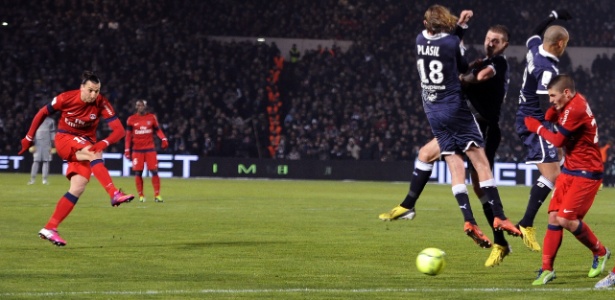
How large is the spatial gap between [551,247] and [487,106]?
2521mm

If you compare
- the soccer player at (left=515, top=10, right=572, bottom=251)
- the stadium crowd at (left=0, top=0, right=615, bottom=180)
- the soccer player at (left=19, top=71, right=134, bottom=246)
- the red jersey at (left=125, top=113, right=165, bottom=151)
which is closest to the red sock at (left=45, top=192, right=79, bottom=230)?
the soccer player at (left=19, top=71, right=134, bottom=246)

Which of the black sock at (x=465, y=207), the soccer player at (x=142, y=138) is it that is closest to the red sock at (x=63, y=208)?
the black sock at (x=465, y=207)

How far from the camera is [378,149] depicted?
126 feet

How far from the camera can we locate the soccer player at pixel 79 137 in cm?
1261

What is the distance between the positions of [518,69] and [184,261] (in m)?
35.8

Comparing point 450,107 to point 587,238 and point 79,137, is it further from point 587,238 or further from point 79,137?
point 79,137

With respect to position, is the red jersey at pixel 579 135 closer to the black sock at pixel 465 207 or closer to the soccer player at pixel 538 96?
the black sock at pixel 465 207

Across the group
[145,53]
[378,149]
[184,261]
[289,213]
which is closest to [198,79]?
[145,53]

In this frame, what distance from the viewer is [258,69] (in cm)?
4400

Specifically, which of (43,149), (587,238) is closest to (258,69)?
(43,149)

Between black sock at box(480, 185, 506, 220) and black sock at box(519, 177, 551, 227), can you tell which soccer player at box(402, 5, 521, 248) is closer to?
black sock at box(480, 185, 506, 220)

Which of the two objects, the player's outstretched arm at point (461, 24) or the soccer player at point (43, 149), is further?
the soccer player at point (43, 149)

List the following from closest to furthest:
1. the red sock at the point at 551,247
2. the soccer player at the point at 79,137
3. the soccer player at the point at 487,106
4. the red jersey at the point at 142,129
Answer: the red sock at the point at 551,247 < the soccer player at the point at 487,106 < the soccer player at the point at 79,137 < the red jersey at the point at 142,129

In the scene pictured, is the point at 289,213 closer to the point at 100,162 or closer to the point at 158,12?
the point at 100,162
